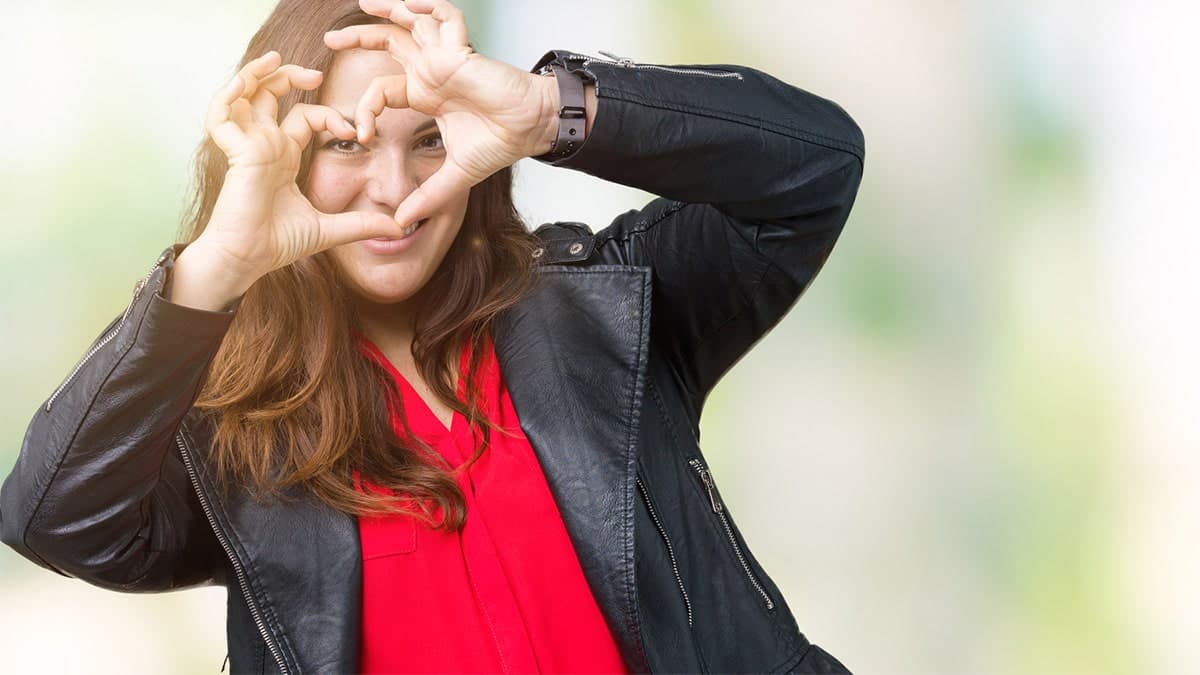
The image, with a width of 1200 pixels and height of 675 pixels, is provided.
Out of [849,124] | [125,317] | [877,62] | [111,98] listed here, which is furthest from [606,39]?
[125,317]

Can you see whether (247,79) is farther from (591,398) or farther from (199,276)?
(591,398)

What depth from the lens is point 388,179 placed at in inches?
69.8

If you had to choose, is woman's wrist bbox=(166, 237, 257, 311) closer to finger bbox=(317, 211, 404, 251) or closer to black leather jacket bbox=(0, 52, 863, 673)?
black leather jacket bbox=(0, 52, 863, 673)

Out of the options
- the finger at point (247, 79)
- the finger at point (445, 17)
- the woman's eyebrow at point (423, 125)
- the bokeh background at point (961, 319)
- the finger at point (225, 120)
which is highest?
the finger at point (445, 17)

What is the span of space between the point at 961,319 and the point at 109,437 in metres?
2.25

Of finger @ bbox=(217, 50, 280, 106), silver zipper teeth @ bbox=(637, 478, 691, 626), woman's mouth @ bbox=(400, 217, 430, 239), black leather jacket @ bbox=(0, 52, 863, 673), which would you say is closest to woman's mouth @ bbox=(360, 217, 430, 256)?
woman's mouth @ bbox=(400, 217, 430, 239)

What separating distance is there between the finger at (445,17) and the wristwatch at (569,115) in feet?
0.36

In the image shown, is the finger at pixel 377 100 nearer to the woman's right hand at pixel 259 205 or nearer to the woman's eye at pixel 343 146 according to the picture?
the woman's right hand at pixel 259 205

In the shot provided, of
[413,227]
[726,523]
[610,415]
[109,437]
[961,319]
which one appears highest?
[413,227]

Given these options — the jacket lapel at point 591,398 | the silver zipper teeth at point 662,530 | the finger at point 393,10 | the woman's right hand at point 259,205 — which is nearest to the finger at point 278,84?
the woman's right hand at point 259,205

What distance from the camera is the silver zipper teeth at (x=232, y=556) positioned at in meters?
1.64

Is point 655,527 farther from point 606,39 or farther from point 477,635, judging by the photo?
point 606,39

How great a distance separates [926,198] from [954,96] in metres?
0.25

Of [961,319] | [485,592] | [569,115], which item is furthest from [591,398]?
[961,319]
